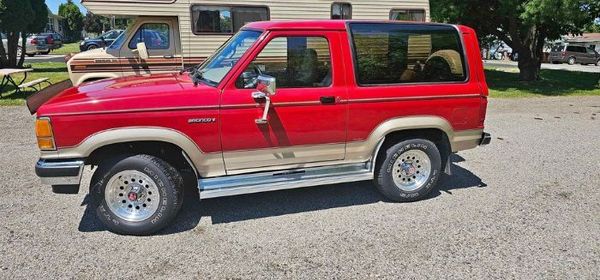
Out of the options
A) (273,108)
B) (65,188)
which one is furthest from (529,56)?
(65,188)

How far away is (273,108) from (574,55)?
3909 cm

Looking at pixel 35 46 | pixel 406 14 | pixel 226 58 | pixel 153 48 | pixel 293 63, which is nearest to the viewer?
pixel 293 63

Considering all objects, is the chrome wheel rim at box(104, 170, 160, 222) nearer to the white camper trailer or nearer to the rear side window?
the rear side window

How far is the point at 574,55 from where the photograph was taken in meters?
35.1

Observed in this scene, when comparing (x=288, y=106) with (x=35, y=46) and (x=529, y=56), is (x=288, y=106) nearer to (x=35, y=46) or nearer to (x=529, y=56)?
(x=529, y=56)

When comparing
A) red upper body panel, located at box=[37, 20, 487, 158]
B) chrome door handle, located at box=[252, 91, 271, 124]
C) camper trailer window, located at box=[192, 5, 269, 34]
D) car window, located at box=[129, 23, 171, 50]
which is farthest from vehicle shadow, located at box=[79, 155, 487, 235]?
camper trailer window, located at box=[192, 5, 269, 34]

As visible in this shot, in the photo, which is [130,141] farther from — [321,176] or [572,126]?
[572,126]

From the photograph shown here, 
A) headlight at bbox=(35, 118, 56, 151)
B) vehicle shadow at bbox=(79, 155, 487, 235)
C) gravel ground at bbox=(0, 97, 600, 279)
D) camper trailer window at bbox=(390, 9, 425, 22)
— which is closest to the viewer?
gravel ground at bbox=(0, 97, 600, 279)

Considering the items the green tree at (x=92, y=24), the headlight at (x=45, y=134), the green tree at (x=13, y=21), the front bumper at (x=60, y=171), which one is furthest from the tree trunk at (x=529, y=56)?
the green tree at (x=92, y=24)

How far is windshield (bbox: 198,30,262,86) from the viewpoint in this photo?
13.4 feet

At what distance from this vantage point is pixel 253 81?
399 cm

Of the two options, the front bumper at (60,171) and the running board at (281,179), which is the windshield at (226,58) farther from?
the front bumper at (60,171)

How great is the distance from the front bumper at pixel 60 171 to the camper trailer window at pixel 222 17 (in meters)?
5.97

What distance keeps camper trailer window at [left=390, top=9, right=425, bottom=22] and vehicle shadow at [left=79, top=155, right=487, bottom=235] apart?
20.0ft
